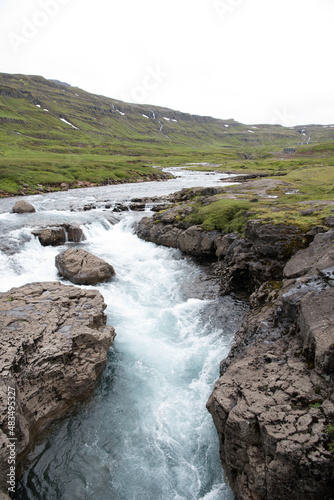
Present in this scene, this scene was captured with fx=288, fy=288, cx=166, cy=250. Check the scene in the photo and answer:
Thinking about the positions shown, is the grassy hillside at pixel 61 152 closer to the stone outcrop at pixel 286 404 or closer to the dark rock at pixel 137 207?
the dark rock at pixel 137 207

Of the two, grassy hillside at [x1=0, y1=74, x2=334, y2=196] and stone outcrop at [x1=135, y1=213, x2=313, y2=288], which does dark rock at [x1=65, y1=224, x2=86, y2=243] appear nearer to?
stone outcrop at [x1=135, y1=213, x2=313, y2=288]

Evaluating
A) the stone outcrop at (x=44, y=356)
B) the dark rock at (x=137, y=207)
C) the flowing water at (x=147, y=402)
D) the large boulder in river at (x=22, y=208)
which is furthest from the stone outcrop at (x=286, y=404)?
the large boulder in river at (x=22, y=208)

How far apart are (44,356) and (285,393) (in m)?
8.38

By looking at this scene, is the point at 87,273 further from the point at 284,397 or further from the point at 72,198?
the point at 72,198

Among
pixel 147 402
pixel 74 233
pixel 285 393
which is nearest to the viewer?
pixel 285 393

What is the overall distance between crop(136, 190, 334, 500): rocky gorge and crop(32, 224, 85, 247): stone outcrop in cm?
1986

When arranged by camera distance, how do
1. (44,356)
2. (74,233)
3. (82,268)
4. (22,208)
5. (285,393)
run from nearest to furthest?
(285,393)
(44,356)
(82,268)
(74,233)
(22,208)

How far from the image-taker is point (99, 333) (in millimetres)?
12766

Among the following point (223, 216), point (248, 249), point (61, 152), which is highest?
point (61, 152)

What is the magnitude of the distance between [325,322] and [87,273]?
1564cm

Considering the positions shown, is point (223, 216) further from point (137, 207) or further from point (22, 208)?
point (22, 208)

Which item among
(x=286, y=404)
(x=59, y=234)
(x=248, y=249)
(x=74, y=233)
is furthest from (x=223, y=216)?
(x=286, y=404)

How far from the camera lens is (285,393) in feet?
24.6

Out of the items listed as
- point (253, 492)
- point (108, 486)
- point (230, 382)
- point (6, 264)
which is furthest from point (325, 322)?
point (6, 264)
